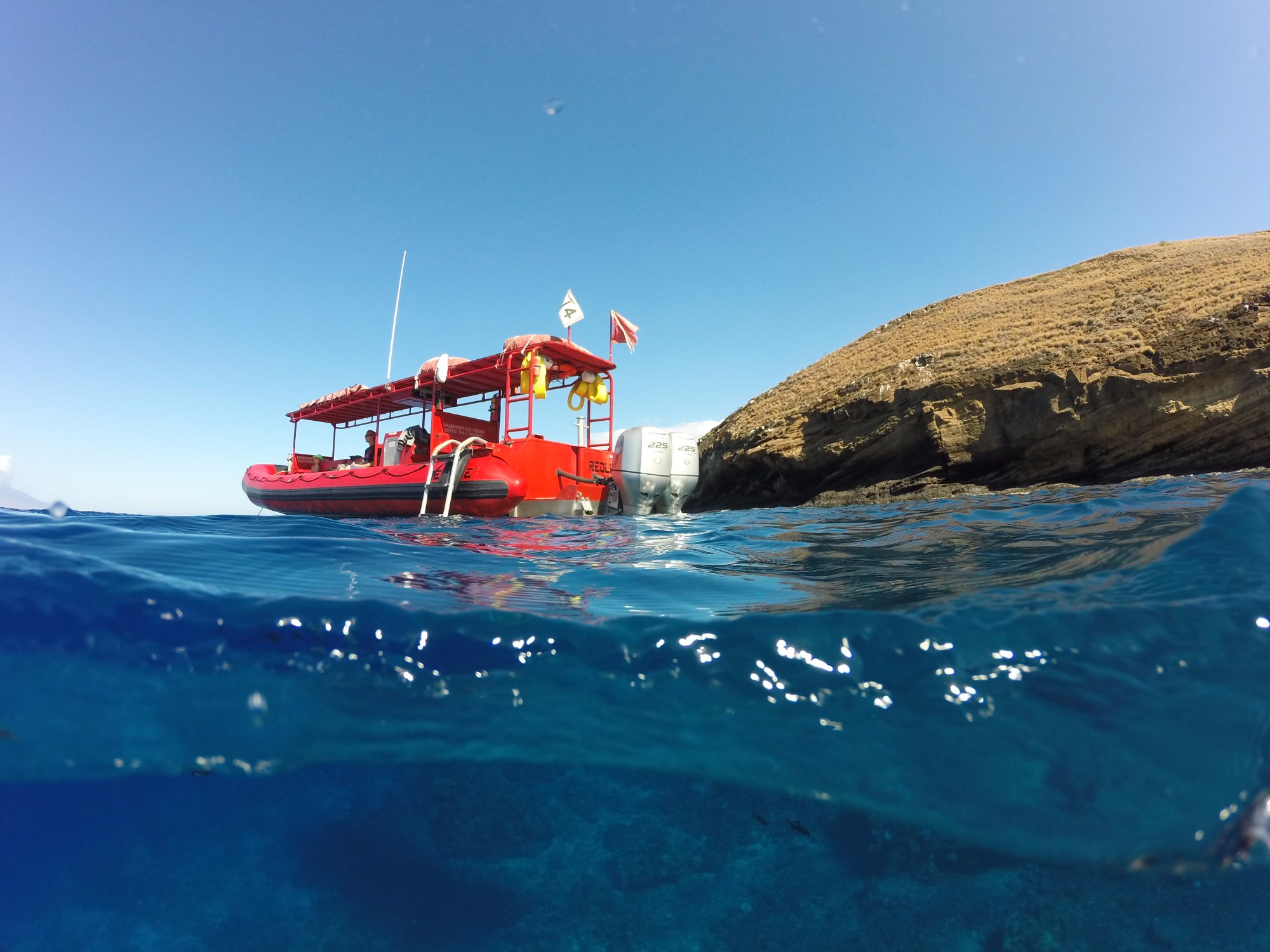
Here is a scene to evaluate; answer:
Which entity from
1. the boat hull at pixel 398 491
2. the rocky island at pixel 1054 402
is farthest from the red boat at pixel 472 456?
the rocky island at pixel 1054 402

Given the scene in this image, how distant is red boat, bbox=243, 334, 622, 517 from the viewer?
32.8 ft

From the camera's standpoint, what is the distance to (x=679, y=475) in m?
10.5

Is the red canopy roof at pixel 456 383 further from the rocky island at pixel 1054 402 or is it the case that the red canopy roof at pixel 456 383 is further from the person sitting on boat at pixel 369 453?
the rocky island at pixel 1054 402

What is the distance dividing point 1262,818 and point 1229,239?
23330 mm

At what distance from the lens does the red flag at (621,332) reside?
39.8 ft

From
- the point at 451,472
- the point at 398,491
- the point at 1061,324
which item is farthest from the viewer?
the point at 1061,324

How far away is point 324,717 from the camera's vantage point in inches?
65.5

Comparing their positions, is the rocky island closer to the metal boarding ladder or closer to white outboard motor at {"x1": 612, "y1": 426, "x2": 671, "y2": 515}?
white outboard motor at {"x1": 612, "y1": 426, "x2": 671, "y2": 515}

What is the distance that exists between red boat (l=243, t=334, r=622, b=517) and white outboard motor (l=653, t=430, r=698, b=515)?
1206mm

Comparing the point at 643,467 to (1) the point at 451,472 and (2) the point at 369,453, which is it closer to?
(1) the point at 451,472

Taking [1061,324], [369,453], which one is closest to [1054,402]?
[1061,324]

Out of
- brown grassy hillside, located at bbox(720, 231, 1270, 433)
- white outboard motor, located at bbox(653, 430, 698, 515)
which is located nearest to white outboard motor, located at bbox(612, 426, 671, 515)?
white outboard motor, located at bbox(653, 430, 698, 515)

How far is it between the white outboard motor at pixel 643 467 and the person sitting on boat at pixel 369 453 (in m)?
6.81

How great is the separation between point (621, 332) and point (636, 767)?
11.2 m
